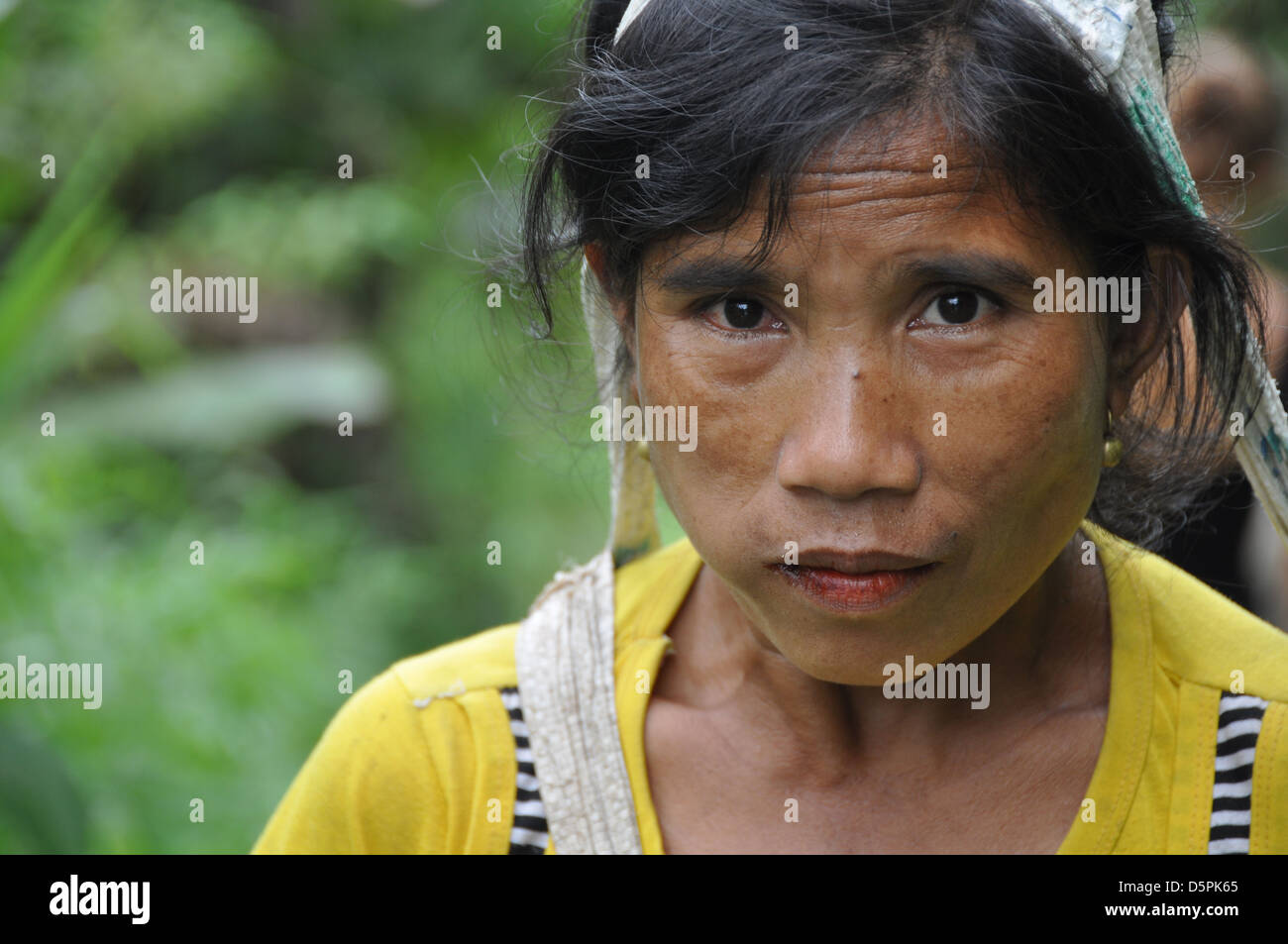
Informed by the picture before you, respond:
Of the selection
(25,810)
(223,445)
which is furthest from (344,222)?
(25,810)

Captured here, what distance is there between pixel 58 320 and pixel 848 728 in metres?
3.73

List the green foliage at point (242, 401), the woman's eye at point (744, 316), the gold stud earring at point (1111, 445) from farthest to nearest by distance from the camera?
the green foliage at point (242, 401), the gold stud earring at point (1111, 445), the woman's eye at point (744, 316)

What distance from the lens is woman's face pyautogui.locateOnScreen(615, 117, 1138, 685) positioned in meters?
1.36

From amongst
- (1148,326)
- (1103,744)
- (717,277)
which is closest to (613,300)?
(717,277)

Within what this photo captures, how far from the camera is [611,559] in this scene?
1.87m

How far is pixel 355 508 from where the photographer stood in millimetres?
6570

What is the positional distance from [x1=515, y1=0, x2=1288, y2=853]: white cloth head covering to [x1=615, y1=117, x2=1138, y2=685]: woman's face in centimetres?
20

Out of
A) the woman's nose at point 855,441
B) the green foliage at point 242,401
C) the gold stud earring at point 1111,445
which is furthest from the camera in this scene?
the green foliage at point 242,401

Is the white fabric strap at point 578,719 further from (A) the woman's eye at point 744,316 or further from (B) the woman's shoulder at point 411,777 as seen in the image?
(A) the woman's eye at point 744,316

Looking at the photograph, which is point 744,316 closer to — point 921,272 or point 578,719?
point 921,272

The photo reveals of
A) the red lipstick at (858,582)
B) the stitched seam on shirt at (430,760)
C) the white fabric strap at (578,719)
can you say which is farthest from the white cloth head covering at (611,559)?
the red lipstick at (858,582)

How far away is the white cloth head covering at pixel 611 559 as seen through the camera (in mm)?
1421

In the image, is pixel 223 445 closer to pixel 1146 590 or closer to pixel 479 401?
pixel 479 401

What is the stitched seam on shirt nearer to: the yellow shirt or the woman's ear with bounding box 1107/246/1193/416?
the yellow shirt
